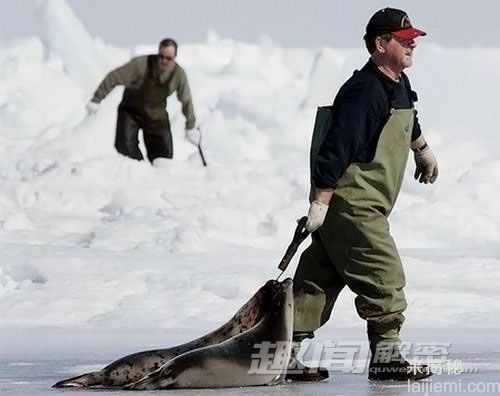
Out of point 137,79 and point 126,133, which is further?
point 126,133

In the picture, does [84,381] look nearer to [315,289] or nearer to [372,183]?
[315,289]

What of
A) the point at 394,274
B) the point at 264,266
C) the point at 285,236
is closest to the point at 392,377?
the point at 394,274

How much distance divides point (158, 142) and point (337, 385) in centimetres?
828

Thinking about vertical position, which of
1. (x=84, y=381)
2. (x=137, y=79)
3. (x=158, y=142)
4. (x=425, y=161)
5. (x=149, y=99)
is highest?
(x=137, y=79)

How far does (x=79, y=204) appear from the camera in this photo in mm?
12586

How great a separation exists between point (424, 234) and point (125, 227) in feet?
6.17

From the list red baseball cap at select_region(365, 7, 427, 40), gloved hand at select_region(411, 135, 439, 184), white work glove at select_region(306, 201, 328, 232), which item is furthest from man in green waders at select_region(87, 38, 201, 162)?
white work glove at select_region(306, 201, 328, 232)

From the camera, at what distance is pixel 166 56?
12945mm

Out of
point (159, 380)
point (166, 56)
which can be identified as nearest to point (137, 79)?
point (166, 56)

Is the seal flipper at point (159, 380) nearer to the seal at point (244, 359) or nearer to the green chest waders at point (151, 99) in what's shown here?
the seal at point (244, 359)

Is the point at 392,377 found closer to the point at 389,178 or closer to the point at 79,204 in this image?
the point at 389,178

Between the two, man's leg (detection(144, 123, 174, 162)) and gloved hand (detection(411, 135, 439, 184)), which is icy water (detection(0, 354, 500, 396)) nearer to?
gloved hand (detection(411, 135, 439, 184))

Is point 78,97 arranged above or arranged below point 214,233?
above

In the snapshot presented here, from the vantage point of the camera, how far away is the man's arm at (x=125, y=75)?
42.6ft
